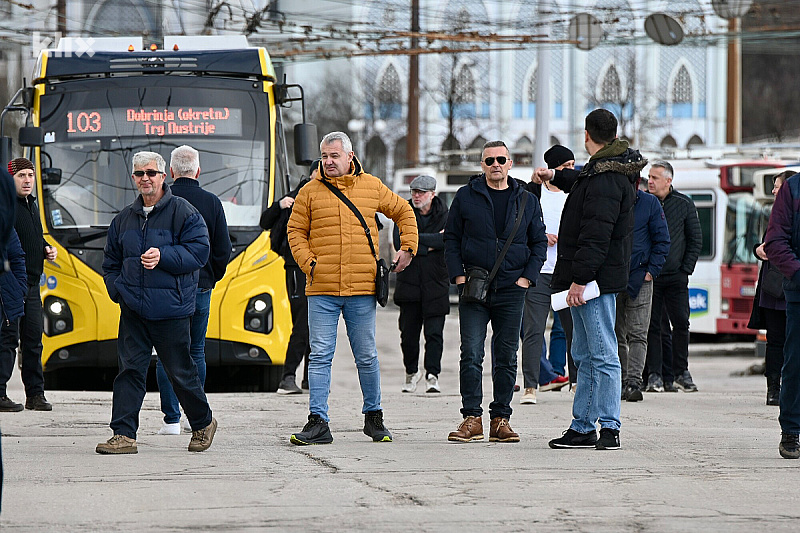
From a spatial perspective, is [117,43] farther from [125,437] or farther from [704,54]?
[704,54]

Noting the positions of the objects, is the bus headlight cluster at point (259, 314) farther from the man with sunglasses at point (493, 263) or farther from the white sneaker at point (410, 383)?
the man with sunglasses at point (493, 263)

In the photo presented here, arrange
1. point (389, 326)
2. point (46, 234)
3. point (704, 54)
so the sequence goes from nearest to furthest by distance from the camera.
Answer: point (46, 234) → point (389, 326) → point (704, 54)

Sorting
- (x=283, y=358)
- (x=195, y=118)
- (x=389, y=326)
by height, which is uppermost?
(x=195, y=118)

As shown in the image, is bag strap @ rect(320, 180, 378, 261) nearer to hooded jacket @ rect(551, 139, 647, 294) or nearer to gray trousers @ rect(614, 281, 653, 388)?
hooded jacket @ rect(551, 139, 647, 294)

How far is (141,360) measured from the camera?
7.93 metres

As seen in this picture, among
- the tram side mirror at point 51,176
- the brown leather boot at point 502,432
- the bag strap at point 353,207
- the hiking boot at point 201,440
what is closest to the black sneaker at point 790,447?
the brown leather boot at point 502,432

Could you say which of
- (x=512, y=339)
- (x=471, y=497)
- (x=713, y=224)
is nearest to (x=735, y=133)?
(x=713, y=224)

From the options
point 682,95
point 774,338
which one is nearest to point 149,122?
point 774,338

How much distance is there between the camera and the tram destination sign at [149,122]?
1272 centimetres

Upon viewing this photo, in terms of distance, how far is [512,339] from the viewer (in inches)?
335

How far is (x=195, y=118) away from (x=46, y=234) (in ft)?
5.65

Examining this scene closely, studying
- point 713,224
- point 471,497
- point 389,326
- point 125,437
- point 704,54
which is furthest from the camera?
point 704,54

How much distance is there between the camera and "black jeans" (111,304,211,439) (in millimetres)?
7848

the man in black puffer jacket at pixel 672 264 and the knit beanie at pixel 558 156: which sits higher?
the knit beanie at pixel 558 156
